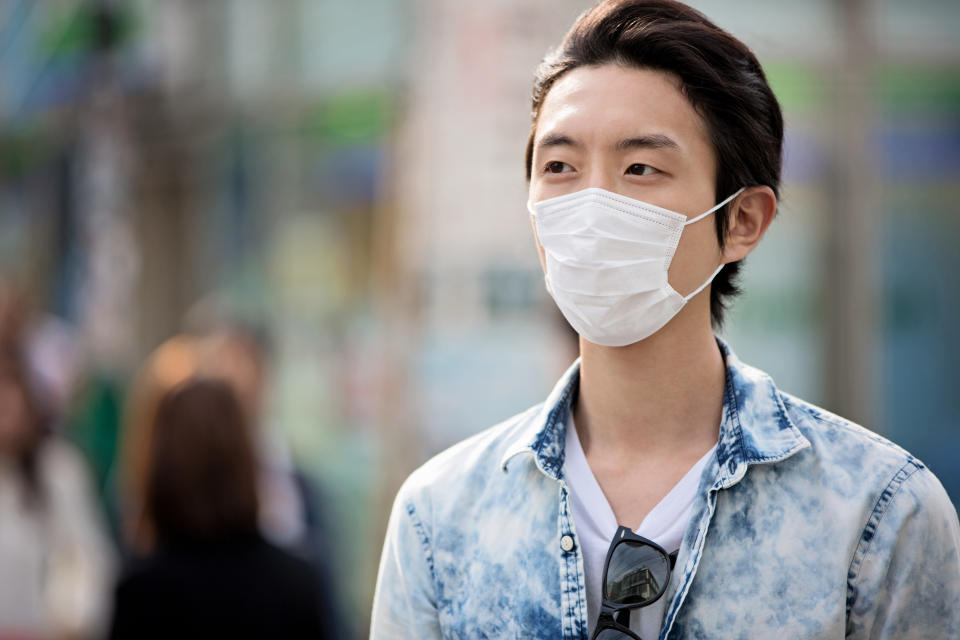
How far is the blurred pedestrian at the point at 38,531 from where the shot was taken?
16.4ft

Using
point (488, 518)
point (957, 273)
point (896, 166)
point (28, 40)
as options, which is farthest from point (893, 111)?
point (28, 40)

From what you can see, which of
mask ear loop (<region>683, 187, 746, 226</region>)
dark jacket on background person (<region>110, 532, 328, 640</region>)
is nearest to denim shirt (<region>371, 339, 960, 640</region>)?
mask ear loop (<region>683, 187, 746, 226</region>)

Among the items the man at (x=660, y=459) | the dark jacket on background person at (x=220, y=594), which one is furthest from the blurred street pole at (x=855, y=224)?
the man at (x=660, y=459)

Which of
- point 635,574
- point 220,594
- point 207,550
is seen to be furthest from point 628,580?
point 207,550

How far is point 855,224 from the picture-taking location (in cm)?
525

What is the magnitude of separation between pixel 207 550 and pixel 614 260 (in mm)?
2235

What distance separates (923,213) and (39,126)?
10099 mm

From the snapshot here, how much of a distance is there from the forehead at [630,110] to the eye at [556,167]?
67 millimetres

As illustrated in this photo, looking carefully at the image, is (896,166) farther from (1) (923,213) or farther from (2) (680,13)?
(2) (680,13)

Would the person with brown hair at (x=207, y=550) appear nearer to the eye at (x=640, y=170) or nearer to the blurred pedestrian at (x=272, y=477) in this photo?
the blurred pedestrian at (x=272, y=477)

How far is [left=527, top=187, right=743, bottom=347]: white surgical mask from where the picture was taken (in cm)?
211

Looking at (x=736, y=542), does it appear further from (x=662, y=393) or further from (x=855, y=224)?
(x=855, y=224)

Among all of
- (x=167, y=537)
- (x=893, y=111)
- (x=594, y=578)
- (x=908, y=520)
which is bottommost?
(x=167, y=537)

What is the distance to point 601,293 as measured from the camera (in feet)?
7.06
